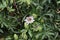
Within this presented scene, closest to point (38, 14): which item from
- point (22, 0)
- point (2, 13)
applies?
point (22, 0)

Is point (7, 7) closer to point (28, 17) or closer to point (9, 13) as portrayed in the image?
point (9, 13)

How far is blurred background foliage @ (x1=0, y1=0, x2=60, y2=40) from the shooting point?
2.72 meters

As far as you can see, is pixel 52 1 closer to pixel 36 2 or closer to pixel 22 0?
pixel 36 2

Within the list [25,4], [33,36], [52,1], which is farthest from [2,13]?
[52,1]

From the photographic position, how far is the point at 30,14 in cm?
279

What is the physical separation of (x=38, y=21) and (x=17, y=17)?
29 centimetres

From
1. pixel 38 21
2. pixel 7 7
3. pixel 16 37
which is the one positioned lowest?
pixel 16 37

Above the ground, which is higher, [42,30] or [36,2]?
[36,2]

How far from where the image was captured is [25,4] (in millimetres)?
2812

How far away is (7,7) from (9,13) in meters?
0.10

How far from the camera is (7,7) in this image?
2758mm

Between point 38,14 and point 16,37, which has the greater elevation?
point 38,14

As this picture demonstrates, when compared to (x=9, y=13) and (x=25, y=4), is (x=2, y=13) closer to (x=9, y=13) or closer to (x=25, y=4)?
(x=9, y=13)

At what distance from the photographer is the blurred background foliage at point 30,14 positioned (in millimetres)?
2721
